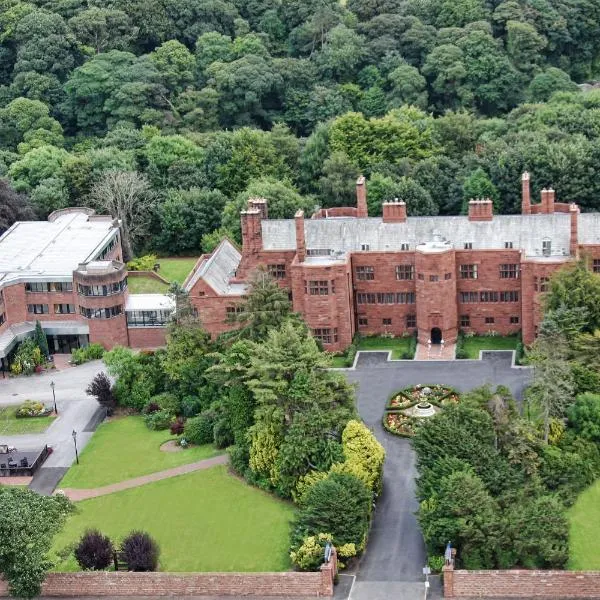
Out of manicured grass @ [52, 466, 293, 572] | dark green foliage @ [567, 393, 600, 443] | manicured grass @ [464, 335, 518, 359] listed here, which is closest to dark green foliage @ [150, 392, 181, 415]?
manicured grass @ [52, 466, 293, 572]

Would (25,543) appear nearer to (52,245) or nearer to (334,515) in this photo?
(334,515)

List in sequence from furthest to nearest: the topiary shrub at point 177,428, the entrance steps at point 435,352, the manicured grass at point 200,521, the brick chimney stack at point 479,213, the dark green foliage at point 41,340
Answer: the dark green foliage at point 41,340 → the brick chimney stack at point 479,213 → the entrance steps at point 435,352 → the topiary shrub at point 177,428 → the manicured grass at point 200,521

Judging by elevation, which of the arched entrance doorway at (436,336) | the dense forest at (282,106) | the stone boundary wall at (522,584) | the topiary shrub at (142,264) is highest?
the dense forest at (282,106)

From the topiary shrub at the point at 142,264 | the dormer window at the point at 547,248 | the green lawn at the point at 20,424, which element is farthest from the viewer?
the topiary shrub at the point at 142,264

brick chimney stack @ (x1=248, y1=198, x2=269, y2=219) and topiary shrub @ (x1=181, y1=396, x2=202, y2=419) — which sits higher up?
brick chimney stack @ (x1=248, y1=198, x2=269, y2=219)

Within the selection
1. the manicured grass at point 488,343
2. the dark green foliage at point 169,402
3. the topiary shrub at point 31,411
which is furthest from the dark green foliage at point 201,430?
the manicured grass at point 488,343

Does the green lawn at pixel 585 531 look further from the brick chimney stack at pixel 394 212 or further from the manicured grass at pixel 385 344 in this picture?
the brick chimney stack at pixel 394 212

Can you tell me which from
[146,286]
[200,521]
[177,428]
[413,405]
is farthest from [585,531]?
[146,286]

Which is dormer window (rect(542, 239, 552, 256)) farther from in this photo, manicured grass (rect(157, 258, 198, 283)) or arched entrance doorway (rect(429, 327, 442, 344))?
manicured grass (rect(157, 258, 198, 283))
